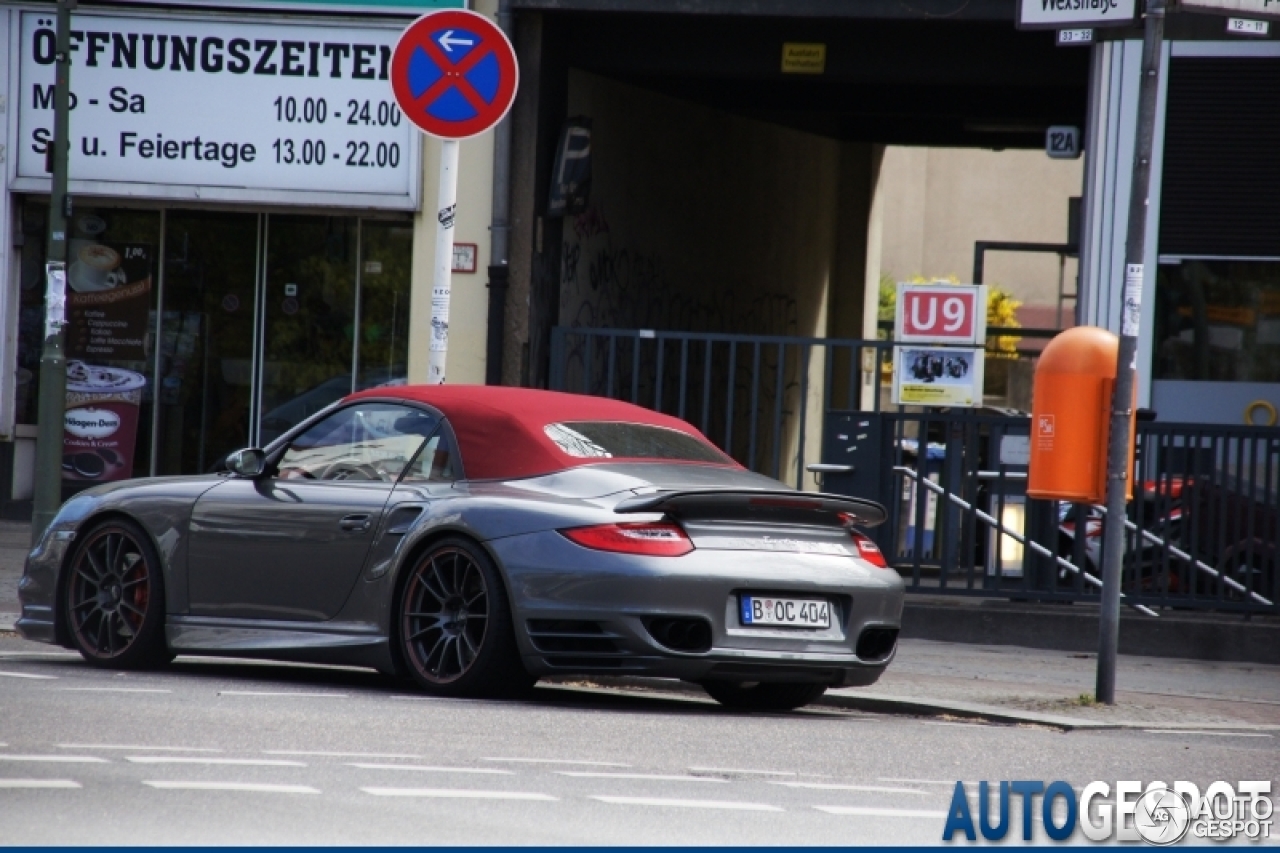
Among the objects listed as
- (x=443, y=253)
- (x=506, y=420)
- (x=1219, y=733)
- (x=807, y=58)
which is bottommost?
(x=1219, y=733)

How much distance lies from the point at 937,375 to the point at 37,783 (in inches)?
363

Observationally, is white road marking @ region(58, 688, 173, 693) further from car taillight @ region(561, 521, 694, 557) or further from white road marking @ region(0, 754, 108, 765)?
white road marking @ region(0, 754, 108, 765)

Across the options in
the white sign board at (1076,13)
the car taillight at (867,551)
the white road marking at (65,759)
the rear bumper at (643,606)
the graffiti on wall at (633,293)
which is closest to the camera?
the white road marking at (65,759)

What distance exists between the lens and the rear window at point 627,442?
923 centimetres

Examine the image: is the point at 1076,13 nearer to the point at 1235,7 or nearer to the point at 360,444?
the point at 1235,7

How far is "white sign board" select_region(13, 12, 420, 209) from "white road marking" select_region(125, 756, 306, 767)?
1004cm

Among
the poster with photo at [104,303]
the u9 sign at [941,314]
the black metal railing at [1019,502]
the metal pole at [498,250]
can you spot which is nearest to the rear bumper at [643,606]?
the black metal railing at [1019,502]

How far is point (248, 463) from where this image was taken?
31.7ft

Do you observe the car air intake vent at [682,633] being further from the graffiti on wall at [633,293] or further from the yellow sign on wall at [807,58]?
the yellow sign on wall at [807,58]

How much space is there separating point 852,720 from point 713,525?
3.79ft

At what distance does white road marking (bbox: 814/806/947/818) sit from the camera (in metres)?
6.21

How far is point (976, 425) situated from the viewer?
13.8m

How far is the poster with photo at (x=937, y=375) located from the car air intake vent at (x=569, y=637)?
6.29m

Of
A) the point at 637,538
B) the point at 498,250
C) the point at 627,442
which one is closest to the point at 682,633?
the point at 637,538
